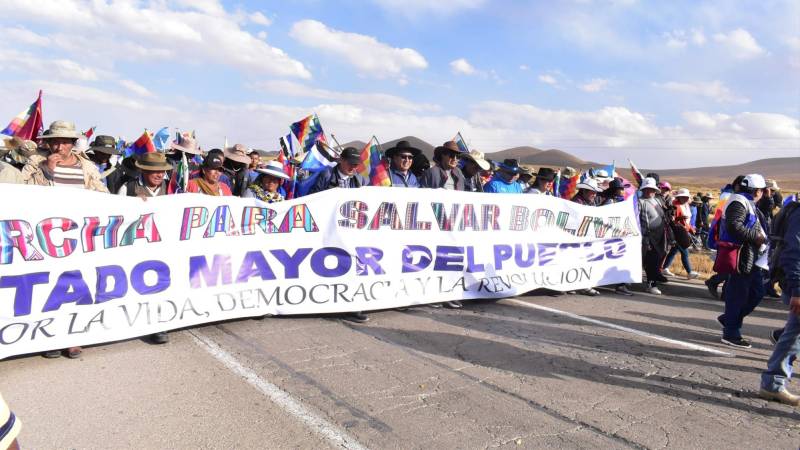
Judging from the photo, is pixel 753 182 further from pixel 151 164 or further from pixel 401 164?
pixel 151 164

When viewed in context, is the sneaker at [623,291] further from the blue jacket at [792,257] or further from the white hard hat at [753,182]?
the blue jacket at [792,257]

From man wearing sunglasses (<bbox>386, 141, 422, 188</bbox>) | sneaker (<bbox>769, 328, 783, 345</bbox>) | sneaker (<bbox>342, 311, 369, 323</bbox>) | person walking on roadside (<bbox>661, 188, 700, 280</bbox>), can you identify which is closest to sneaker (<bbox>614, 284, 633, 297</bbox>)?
person walking on roadside (<bbox>661, 188, 700, 280</bbox>)

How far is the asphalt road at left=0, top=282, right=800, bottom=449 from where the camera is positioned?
3.38m

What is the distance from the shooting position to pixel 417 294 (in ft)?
21.4

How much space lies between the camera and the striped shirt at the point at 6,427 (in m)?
1.70

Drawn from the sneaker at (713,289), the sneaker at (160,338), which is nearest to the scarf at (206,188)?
the sneaker at (160,338)

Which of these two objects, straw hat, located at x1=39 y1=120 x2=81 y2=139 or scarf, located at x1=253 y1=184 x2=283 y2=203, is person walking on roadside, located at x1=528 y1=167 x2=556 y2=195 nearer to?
scarf, located at x1=253 y1=184 x2=283 y2=203

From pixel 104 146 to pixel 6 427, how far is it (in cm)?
688

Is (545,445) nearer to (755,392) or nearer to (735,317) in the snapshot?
(755,392)

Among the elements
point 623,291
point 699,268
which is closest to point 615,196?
point 623,291

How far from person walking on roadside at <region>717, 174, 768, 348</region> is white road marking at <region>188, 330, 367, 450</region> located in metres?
4.53

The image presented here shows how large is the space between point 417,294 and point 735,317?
350 cm

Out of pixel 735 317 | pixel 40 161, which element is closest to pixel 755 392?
pixel 735 317

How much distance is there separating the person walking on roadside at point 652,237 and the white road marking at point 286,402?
22.5ft
